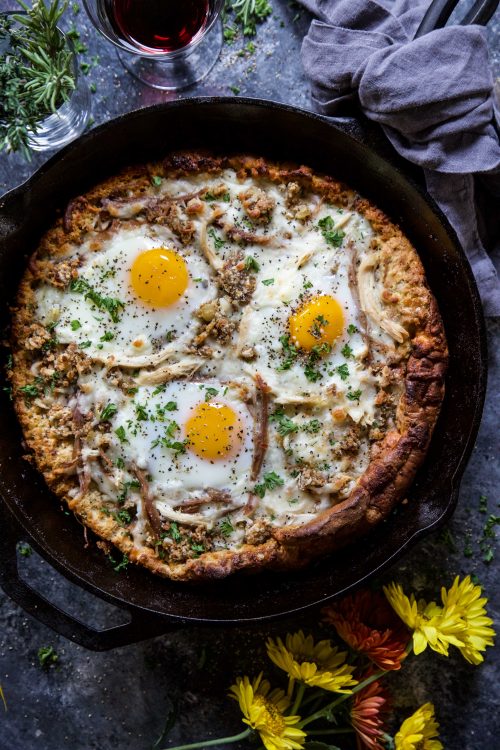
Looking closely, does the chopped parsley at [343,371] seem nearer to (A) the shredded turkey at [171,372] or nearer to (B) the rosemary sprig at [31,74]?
(A) the shredded turkey at [171,372]

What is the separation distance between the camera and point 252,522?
4.34m

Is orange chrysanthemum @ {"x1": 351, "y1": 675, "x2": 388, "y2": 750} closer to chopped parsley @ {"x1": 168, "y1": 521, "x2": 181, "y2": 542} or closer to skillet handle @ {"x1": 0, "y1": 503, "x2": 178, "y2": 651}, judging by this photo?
skillet handle @ {"x1": 0, "y1": 503, "x2": 178, "y2": 651}

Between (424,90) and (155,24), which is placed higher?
(155,24)

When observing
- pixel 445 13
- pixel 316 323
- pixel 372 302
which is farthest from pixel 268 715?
pixel 445 13

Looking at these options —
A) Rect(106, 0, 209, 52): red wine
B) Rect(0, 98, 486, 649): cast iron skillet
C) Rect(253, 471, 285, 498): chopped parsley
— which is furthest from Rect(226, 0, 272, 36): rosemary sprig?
Rect(253, 471, 285, 498): chopped parsley

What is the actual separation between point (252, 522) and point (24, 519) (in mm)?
1338

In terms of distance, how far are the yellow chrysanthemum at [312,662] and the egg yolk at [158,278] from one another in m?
2.25

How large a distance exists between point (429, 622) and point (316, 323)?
6.48 feet

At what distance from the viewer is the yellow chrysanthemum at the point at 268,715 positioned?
4.40m

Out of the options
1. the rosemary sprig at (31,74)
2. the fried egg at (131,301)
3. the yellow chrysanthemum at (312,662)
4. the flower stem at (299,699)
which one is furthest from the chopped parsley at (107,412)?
the flower stem at (299,699)

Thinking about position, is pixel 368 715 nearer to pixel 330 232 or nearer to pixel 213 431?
pixel 213 431

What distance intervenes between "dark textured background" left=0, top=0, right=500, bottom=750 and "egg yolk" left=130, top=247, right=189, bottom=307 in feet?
3.97

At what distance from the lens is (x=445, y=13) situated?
4203 millimetres

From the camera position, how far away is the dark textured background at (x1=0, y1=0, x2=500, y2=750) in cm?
485
